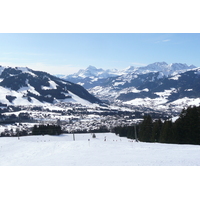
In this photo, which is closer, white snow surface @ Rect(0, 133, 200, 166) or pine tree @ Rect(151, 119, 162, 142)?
white snow surface @ Rect(0, 133, 200, 166)

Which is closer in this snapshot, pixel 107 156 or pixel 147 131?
pixel 107 156

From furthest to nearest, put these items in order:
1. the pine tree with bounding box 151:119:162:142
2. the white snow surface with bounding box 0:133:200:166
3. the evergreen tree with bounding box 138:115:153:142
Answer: the evergreen tree with bounding box 138:115:153:142
the pine tree with bounding box 151:119:162:142
the white snow surface with bounding box 0:133:200:166

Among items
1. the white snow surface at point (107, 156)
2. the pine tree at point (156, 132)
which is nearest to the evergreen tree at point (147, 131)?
the pine tree at point (156, 132)

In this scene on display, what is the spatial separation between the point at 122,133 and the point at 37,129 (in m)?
42.1

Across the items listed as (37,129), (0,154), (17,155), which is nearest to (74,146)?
(17,155)

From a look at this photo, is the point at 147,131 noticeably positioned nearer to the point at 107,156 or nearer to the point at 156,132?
the point at 156,132

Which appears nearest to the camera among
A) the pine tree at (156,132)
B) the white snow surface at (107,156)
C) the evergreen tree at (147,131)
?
the white snow surface at (107,156)

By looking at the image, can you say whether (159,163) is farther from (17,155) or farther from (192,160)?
(17,155)

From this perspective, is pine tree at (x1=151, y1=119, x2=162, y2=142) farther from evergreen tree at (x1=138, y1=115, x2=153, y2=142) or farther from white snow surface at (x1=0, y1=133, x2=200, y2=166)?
white snow surface at (x1=0, y1=133, x2=200, y2=166)

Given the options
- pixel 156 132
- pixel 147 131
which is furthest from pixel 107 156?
pixel 147 131

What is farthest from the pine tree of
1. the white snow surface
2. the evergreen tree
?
the white snow surface

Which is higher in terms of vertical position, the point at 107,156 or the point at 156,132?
the point at 156,132

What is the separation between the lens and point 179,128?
53281 millimetres

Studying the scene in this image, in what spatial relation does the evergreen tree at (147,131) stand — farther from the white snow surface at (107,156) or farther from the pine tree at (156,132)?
the white snow surface at (107,156)
